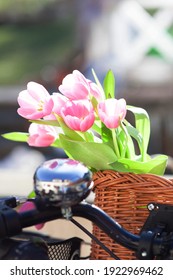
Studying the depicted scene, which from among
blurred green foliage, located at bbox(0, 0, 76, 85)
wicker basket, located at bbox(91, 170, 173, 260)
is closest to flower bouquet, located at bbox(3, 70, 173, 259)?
wicker basket, located at bbox(91, 170, 173, 260)

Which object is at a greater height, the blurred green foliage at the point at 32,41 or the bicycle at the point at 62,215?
the blurred green foliage at the point at 32,41

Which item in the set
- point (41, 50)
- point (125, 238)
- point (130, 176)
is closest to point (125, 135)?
point (130, 176)

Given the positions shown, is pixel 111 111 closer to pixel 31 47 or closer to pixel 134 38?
pixel 134 38

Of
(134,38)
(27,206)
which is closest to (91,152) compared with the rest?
(27,206)

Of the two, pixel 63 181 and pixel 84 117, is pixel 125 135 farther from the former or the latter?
pixel 63 181

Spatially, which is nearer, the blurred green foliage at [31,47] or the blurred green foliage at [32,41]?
the blurred green foliage at [32,41]

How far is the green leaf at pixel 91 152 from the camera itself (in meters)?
1.05

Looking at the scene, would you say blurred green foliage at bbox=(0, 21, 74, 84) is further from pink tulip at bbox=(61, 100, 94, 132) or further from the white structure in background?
pink tulip at bbox=(61, 100, 94, 132)

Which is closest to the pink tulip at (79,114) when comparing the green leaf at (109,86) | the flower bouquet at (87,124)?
the flower bouquet at (87,124)

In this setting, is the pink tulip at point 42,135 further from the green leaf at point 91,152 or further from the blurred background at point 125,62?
the blurred background at point 125,62

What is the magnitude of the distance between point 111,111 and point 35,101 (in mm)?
124
